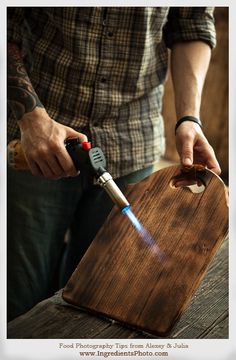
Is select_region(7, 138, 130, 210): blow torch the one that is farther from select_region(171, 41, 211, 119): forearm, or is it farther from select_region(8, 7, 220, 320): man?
select_region(171, 41, 211, 119): forearm

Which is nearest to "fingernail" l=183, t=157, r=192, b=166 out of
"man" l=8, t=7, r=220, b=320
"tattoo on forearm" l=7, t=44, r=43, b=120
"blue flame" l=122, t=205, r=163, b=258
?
"man" l=8, t=7, r=220, b=320

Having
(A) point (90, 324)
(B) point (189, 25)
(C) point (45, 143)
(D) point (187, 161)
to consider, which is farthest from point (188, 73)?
(A) point (90, 324)

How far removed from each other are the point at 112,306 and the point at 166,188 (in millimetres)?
181

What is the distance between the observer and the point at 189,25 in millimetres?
775

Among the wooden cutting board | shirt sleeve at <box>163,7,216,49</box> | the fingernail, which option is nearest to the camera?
the wooden cutting board

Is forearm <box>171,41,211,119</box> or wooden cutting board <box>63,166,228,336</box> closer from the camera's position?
wooden cutting board <box>63,166,228,336</box>

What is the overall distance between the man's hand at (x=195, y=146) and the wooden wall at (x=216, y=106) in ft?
0.12

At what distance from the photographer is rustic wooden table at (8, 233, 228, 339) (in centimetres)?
57

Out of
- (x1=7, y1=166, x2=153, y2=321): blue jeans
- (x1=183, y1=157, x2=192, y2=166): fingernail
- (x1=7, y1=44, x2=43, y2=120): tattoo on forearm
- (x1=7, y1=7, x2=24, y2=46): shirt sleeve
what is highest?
(x1=7, y1=7, x2=24, y2=46): shirt sleeve

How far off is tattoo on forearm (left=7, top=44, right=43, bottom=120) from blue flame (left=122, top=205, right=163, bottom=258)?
0.20m

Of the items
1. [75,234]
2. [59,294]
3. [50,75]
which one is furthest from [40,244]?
[50,75]

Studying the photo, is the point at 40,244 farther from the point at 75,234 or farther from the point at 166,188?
the point at 166,188

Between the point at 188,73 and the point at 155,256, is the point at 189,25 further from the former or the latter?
the point at 155,256

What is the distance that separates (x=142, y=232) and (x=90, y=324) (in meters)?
0.14
